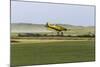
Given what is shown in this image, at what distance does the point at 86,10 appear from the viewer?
2.71 meters

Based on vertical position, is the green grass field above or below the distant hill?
below

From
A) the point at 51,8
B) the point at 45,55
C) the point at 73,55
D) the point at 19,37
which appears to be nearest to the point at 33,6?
the point at 51,8

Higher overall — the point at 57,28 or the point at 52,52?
the point at 57,28

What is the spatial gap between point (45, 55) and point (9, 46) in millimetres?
444

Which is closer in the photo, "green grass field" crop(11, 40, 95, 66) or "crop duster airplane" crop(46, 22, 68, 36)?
"green grass field" crop(11, 40, 95, 66)

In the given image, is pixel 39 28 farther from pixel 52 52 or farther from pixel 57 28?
pixel 52 52

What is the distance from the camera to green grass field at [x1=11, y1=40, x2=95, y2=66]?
242 cm

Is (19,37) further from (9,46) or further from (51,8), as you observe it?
(51,8)

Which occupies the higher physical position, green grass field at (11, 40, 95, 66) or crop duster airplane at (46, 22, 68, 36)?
crop duster airplane at (46, 22, 68, 36)

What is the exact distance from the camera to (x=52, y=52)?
255 cm

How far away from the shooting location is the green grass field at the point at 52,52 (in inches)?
95.1

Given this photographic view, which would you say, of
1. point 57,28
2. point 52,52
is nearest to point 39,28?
point 57,28

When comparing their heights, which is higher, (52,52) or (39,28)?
(39,28)

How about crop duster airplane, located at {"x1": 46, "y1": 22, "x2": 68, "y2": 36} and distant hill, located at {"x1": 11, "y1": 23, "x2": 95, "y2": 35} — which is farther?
crop duster airplane, located at {"x1": 46, "y1": 22, "x2": 68, "y2": 36}
